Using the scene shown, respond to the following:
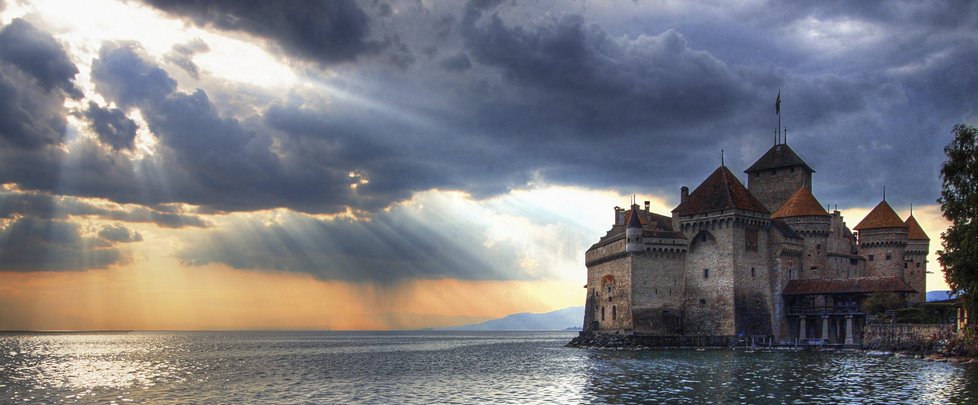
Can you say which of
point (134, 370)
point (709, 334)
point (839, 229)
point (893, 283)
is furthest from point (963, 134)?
point (134, 370)

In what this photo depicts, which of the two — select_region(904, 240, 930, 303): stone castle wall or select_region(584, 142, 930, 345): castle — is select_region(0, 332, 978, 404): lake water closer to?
select_region(584, 142, 930, 345): castle

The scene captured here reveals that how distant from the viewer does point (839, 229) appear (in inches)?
2904

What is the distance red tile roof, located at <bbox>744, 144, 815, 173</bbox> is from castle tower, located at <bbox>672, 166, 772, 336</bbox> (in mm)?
14248

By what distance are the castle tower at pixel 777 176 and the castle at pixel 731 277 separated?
Result: 7.22 m

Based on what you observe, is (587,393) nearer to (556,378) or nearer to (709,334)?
(556,378)

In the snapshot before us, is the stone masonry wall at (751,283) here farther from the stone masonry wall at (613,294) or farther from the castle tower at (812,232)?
the stone masonry wall at (613,294)

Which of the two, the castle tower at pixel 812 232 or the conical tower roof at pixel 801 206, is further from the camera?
the conical tower roof at pixel 801 206

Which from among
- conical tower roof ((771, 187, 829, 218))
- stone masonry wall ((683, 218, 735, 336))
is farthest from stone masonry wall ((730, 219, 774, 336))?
conical tower roof ((771, 187, 829, 218))

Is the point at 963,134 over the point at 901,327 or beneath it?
over

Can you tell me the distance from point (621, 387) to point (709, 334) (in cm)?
3290

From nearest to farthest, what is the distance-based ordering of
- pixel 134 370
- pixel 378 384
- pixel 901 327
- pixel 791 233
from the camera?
pixel 378 384 < pixel 134 370 < pixel 901 327 < pixel 791 233

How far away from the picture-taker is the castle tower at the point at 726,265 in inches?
2557

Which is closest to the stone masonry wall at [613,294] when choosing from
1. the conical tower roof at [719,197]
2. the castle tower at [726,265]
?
the castle tower at [726,265]

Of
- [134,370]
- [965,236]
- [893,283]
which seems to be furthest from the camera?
[893,283]
